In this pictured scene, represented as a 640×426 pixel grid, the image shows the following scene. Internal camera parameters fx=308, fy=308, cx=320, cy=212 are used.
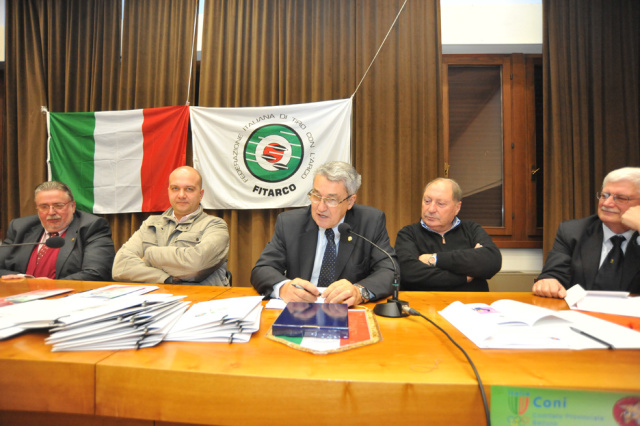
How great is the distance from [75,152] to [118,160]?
44 cm

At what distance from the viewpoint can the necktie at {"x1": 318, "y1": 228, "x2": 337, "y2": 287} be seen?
154 centimetres

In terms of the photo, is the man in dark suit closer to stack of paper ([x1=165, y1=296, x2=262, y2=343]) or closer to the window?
stack of paper ([x1=165, y1=296, x2=262, y2=343])

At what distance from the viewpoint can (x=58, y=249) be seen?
2000 mm

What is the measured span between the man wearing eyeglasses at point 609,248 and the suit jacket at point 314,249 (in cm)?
81

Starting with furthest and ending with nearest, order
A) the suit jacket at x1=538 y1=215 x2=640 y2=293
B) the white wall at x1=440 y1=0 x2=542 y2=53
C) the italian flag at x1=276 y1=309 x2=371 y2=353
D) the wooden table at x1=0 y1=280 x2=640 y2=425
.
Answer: the white wall at x1=440 y1=0 x2=542 y2=53 → the suit jacket at x1=538 y1=215 x2=640 y2=293 → the italian flag at x1=276 y1=309 x2=371 y2=353 → the wooden table at x1=0 y1=280 x2=640 y2=425

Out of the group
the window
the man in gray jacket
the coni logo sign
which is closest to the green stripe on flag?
the man in gray jacket

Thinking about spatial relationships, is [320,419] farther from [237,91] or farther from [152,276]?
[237,91]

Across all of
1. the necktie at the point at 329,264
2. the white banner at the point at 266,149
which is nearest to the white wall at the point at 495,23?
the white banner at the point at 266,149

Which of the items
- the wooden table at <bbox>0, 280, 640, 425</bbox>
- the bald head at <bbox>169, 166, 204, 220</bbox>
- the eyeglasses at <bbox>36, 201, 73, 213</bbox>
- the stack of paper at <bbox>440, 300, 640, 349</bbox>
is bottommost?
the wooden table at <bbox>0, 280, 640, 425</bbox>

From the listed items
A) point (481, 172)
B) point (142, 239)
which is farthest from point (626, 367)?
point (481, 172)

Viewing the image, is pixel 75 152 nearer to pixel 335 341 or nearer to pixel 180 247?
pixel 180 247

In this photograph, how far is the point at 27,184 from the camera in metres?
2.90

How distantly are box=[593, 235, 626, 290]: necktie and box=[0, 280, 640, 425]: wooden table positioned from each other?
105cm

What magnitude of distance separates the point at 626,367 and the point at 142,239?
2211mm
